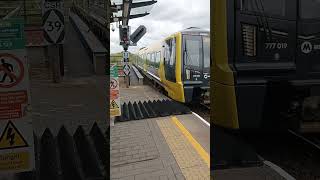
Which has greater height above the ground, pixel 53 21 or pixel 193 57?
pixel 53 21

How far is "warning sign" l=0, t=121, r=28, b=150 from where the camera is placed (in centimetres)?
325

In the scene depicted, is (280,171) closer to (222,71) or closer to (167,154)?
(222,71)

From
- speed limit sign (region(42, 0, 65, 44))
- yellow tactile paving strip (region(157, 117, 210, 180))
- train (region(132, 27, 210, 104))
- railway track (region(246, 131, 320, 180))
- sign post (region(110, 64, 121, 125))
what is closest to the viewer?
speed limit sign (region(42, 0, 65, 44))

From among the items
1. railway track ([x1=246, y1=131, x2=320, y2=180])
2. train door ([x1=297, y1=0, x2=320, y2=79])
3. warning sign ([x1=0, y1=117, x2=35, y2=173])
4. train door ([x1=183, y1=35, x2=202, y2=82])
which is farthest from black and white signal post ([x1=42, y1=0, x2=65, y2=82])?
train door ([x1=183, y1=35, x2=202, y2=82])

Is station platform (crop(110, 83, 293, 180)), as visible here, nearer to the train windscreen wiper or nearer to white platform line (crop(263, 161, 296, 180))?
white platform line (crop(263, 161, 296, 180))

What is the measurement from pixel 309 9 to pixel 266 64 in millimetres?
835

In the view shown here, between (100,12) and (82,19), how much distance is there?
0.51ft

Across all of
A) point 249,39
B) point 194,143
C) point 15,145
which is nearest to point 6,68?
point 15,145

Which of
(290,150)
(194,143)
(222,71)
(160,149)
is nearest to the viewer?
(222,71)

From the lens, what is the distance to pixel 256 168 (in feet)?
17.9

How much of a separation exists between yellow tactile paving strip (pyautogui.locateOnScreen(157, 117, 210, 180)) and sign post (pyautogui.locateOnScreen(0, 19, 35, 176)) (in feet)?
8.69

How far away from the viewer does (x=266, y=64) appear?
495 centimetres

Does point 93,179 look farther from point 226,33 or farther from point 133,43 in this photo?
point 133,43

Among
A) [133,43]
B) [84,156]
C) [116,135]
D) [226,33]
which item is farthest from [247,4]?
[133,43]
